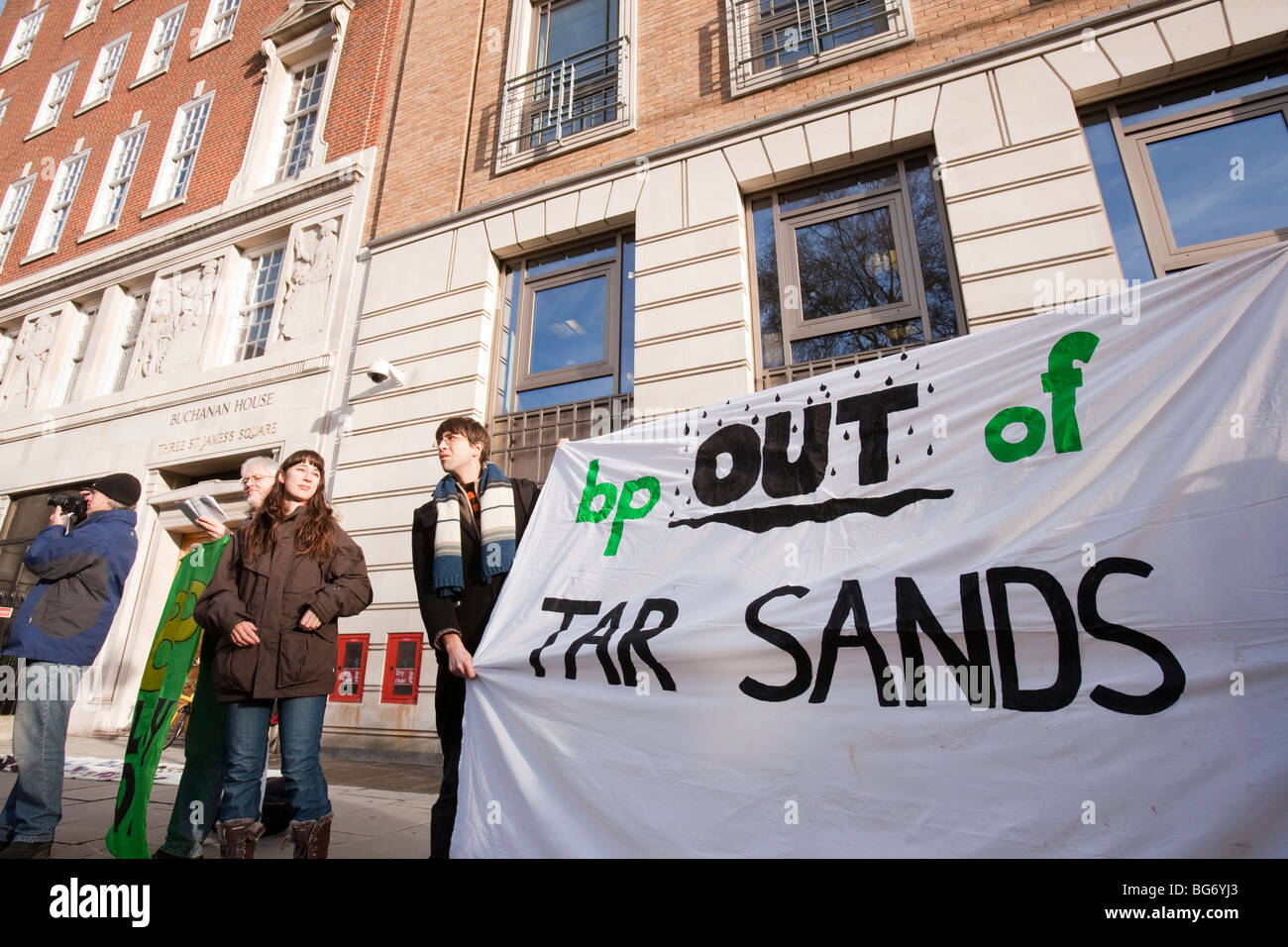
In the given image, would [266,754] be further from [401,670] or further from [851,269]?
[851,269]

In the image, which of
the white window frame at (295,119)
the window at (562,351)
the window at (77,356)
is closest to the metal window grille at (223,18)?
the white window frame at (295,119)

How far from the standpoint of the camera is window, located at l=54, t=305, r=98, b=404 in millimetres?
11203

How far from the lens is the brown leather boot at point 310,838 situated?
2500mm

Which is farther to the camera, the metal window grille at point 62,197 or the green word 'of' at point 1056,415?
the metal window grille at point 62,197

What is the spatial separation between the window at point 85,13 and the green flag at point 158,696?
20.1 m

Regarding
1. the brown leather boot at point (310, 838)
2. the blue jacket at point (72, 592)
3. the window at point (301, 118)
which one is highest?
the window at point (301, 118)

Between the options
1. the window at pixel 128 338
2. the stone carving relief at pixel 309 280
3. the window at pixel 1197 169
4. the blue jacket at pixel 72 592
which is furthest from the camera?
the window at pixel 128 338

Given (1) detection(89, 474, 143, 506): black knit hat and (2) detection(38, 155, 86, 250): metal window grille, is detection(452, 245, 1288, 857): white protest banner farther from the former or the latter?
(2) detection(38, 155, 86, 250): metal window grille

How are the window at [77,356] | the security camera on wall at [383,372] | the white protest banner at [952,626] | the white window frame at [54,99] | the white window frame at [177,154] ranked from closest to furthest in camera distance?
the white protest banner at [952,626]
the security camera on wall at [383,372]
the window at [77,356]
the white window frame at [177,154]
the white window frame at [54,99]

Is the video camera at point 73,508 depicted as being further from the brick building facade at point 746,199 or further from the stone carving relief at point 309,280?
the stone carving relief at point 309,280

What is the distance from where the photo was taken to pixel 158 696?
124 inches

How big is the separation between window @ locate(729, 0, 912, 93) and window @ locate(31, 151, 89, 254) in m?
14.3

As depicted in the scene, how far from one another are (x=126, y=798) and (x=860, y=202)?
6.90m
